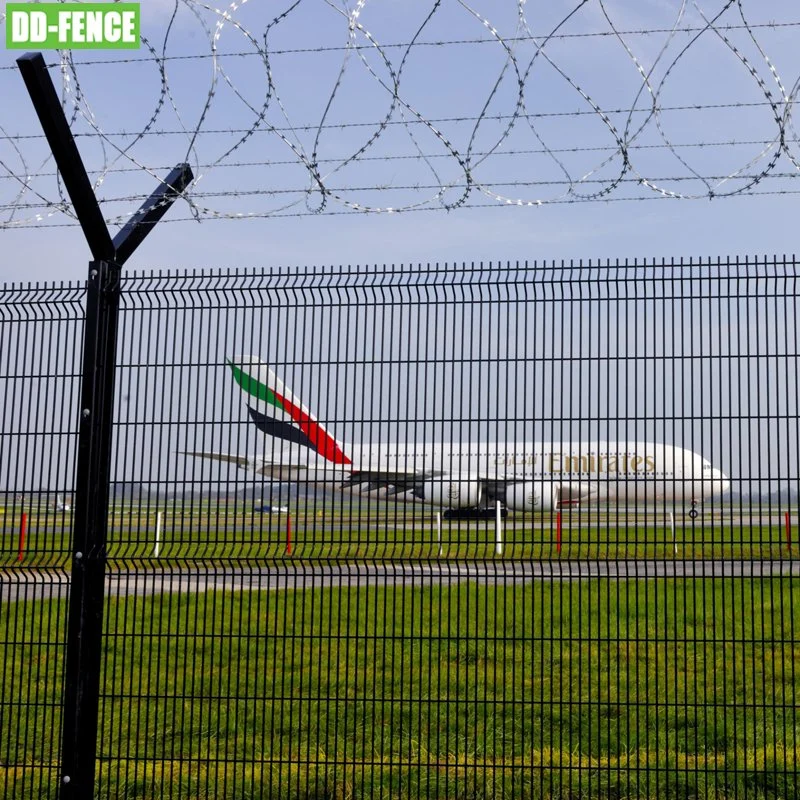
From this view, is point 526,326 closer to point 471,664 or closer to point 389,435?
point 389,435

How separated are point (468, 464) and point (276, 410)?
1131mm

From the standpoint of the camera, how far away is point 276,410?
5672 mm

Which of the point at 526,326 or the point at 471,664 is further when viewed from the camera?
the point at 471,664

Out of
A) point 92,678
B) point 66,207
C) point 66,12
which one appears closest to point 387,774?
point 92,678

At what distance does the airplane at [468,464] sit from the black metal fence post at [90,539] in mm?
653

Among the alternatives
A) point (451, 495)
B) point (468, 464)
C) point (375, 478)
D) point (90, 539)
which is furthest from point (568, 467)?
point (90, 539)

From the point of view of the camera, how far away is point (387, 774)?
6.12 meters

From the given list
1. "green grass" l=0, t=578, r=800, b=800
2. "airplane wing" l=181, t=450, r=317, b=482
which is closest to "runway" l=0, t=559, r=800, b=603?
"green grass" l=0, t=578, r=800, b=800

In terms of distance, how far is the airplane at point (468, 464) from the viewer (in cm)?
528

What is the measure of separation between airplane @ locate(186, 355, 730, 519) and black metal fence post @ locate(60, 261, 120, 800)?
653 millimetres

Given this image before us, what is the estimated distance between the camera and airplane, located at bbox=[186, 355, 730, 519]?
5281mm

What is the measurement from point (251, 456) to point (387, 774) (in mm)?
2191

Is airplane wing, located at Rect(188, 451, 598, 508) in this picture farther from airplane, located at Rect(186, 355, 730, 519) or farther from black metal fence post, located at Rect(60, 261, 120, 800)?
black metal fence post, located at Rect(60, 261, 120, 800)

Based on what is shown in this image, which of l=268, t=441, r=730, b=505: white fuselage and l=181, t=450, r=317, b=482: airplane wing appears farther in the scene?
l=181, t=450, r=317, b=482: airplane wing
